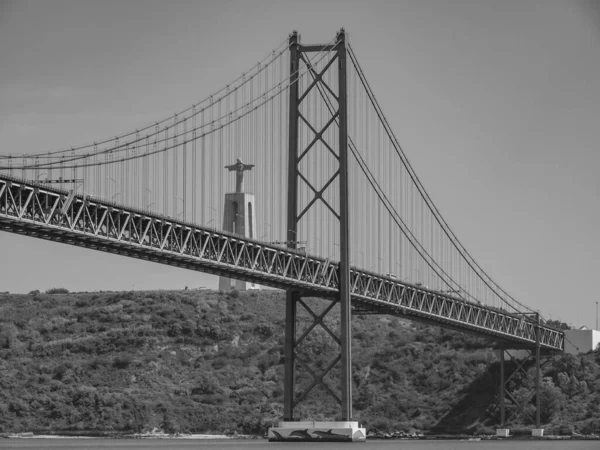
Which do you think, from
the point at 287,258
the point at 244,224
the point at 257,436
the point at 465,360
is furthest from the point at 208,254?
the point at 465,360

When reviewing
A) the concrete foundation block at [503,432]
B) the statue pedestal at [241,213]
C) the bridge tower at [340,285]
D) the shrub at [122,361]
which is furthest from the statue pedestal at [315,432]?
the shrub at [122,361]

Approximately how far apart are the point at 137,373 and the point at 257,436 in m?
16.2

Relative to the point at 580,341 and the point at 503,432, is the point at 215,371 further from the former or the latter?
the point at 580,341

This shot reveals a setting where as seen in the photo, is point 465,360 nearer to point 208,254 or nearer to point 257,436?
point 257,436

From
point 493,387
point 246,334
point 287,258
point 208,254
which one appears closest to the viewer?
point 208,254

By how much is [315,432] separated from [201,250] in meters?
15.3

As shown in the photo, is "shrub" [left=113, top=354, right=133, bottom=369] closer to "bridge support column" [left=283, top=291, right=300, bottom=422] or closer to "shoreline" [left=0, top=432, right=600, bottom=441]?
"shoreline" [left=0, top=432, right=600, bottom=441]

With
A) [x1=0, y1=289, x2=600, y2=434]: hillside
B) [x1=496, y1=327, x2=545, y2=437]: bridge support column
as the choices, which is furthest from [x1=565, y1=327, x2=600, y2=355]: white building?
[x1=496, y1=327, x2=545, y2=437]: bridge support column

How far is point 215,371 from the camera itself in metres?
118

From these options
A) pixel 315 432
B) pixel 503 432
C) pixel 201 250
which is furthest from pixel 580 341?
pixel 201 250

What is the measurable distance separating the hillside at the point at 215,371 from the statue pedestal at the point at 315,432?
28.3 metres

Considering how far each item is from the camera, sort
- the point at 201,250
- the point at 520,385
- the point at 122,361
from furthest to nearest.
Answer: the point at 122,361 → the point at 520,385 → the point at 201,250

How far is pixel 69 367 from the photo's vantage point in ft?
383

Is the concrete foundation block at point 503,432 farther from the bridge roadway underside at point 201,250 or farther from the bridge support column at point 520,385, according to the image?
the bridge roadway underside at point 201,250
